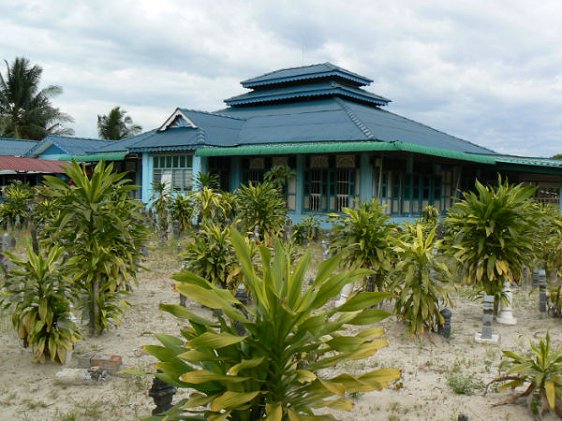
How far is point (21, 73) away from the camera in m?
33.8

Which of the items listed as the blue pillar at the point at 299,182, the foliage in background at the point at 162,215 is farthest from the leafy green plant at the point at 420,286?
the blue pillar at the point at 299,182

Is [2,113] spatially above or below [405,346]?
above

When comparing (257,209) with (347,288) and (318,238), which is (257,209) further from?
(347,288)

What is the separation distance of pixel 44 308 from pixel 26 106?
112 feet

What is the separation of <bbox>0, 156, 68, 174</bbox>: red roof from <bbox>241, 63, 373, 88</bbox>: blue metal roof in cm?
972

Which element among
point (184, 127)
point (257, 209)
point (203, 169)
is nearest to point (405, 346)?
point (257, 209)

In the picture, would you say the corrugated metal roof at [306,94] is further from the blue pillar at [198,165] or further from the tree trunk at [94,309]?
the tree trunk at [94,309]

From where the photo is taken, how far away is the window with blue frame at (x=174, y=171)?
1997cm

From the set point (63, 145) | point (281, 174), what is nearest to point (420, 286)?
point (281, 174)

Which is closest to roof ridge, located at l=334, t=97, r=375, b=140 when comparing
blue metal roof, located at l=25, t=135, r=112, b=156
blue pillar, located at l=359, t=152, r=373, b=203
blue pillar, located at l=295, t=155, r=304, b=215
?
blue pillar, located at l=359, t=152, r=373, b=203

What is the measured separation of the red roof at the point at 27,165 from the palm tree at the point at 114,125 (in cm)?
1245

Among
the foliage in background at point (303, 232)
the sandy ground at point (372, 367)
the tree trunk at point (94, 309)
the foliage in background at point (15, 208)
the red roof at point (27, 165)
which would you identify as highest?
the red roof at point (27, 165)

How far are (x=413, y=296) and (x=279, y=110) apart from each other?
16729 millimetres

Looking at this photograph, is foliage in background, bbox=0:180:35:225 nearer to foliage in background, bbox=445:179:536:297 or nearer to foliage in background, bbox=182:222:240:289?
foliage in background, bbox=182:222:240:289
